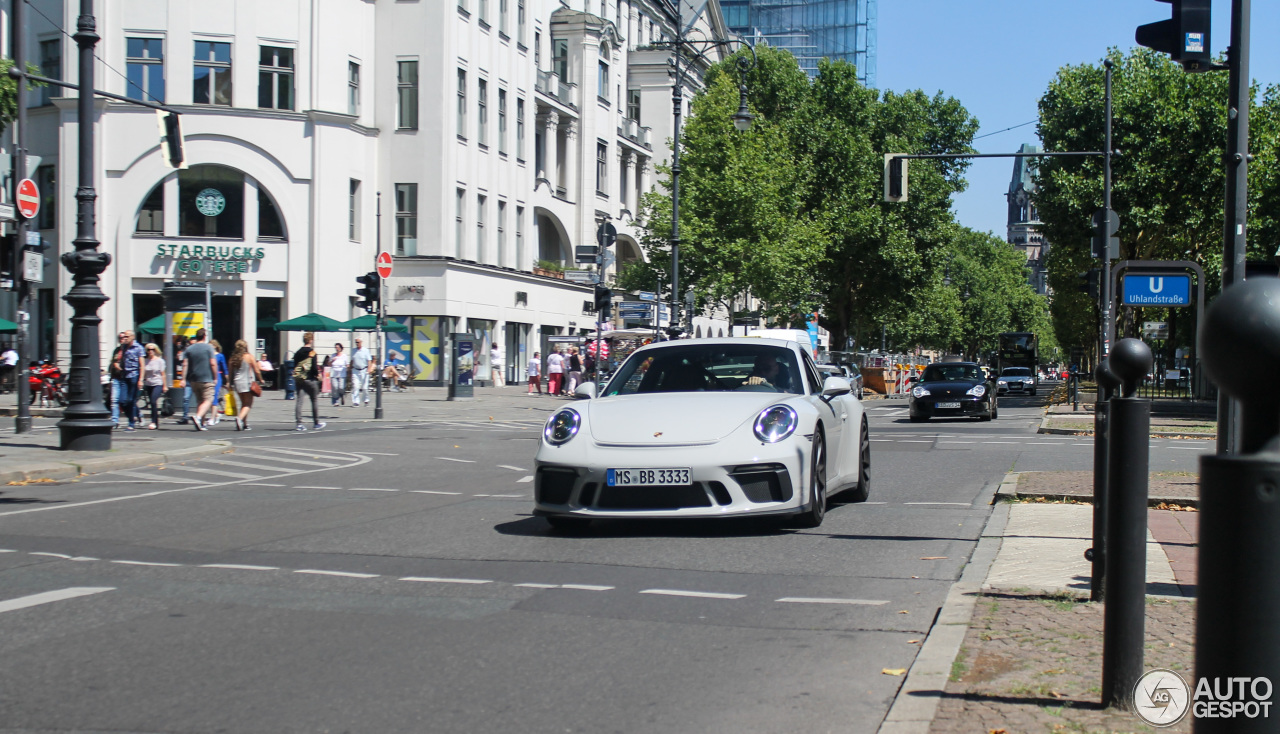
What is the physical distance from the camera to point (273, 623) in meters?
5.82

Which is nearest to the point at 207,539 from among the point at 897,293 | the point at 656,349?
the point at 656,349

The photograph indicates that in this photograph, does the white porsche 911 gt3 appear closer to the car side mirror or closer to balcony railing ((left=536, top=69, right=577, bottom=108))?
the car side mirror

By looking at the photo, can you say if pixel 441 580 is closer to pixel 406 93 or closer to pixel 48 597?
pixel 48 597

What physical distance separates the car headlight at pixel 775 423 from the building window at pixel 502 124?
44.4 meters

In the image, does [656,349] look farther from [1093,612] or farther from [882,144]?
[882,144]

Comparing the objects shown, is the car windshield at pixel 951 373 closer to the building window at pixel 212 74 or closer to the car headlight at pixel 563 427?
the car headlight at pixel 563 427

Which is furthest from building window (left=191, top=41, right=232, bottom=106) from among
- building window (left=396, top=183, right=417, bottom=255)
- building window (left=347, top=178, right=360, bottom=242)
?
building window (left=396, top=183, right=417, bottom=255)

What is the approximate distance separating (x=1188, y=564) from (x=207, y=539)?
6.15m

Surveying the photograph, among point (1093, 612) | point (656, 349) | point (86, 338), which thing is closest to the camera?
point (1093, 612)

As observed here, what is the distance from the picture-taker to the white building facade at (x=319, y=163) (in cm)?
4241

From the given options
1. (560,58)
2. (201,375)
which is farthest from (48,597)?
(560,58)

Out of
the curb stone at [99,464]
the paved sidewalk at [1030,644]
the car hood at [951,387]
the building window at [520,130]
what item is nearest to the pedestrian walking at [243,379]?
the curb stone at [99,464]

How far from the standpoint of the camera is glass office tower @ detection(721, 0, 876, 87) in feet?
453

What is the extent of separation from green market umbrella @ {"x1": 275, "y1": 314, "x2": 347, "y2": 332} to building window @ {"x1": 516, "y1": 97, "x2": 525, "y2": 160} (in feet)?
52.9
